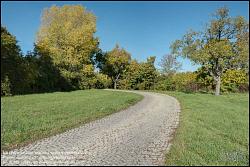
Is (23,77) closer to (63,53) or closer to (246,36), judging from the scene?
(63,53)

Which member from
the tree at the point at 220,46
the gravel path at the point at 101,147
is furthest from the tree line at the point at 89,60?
the gravel path at the point at 101,147

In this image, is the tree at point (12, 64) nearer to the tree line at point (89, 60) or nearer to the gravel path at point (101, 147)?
the tree line at point (89, 60)

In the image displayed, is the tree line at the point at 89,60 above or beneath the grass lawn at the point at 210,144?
above

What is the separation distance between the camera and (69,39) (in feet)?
140

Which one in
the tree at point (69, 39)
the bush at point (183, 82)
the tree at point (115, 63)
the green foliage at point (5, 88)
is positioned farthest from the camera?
the tree at point (115, 63)

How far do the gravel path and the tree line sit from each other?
21.0 m

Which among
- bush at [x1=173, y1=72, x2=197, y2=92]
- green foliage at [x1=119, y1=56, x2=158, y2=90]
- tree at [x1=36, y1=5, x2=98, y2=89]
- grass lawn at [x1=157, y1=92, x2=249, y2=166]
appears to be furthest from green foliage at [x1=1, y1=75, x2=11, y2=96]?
green foliage at [x1=119, y1=56, x2=158, y2=90]

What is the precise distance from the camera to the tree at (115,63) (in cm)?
5875

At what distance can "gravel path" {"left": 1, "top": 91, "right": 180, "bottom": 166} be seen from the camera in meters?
6.75

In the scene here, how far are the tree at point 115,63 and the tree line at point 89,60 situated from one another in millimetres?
182

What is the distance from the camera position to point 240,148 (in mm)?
8094

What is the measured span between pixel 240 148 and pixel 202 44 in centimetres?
3024

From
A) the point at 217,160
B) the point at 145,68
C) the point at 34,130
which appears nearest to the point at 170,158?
the point at 217,160

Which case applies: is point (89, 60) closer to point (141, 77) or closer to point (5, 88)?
point (141, 77)
